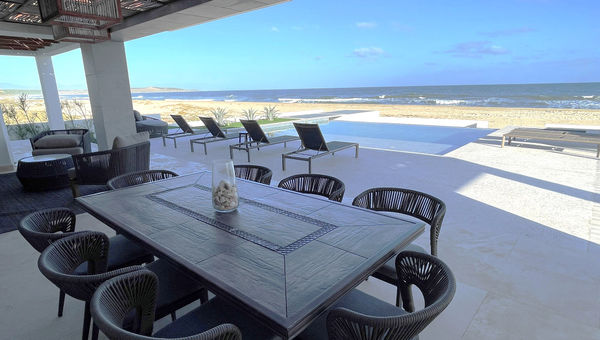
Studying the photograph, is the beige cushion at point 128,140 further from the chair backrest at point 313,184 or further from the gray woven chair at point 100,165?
the chair backrest at point 313,184

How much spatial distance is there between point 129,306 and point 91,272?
570 millimetres

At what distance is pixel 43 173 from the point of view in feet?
13.9

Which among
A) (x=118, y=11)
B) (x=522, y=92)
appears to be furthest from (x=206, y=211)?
(x=522, y=92)

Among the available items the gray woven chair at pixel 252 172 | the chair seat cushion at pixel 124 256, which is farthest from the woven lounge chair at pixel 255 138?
the chair seat cushion at pixel 124 256

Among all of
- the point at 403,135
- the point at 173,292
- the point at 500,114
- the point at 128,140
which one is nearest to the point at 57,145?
the point at 128,140

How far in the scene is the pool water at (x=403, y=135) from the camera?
22.6 feet

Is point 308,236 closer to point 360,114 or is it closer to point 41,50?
point 41,50

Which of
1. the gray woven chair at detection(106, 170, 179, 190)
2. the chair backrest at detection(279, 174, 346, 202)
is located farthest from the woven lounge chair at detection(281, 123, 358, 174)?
the chair backrest at detection(279, 174, 346, 202)

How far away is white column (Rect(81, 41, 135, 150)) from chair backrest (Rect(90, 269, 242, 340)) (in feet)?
→ 17.4

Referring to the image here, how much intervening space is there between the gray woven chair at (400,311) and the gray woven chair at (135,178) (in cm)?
191

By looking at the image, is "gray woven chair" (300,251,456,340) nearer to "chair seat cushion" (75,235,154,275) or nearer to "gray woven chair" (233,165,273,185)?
"chair seat cushion" (75,235,154,275)

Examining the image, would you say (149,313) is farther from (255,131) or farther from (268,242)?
(255,131)

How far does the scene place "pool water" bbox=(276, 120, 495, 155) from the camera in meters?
6.88

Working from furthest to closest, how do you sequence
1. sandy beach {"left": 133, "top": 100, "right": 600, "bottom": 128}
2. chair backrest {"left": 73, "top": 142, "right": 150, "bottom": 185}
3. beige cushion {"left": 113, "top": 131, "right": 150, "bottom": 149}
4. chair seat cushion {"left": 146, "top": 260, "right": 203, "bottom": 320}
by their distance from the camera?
sandy beach {"left": 133, "top": 100, "right": 600, "bottom": 128}
beige cushion {"left": 113, "top": 131, "right": 150, "bottom": 149}
chair backrest {"left": 73, "top": 142, "right": 150, "bottom": 185}
chair seat cushion {"left": 146, "top": 260, "right": 203, "bottom": 320}
